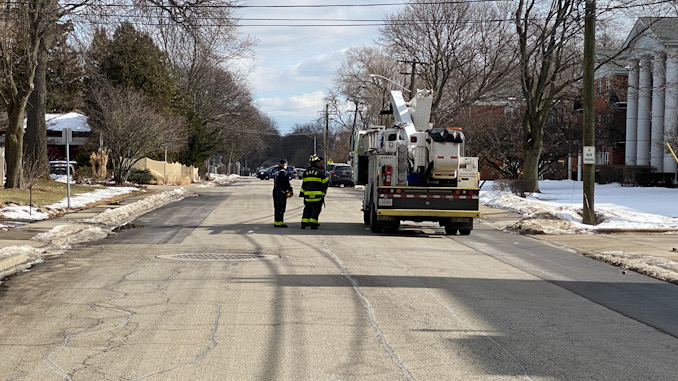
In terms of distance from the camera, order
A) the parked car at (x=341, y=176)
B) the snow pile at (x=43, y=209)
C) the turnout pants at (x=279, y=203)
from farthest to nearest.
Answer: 1. the parked car at (x=341, y=176)
2. the snow pile at (x=43, y=209)
3. the turnout pants at (x=279, y=203)

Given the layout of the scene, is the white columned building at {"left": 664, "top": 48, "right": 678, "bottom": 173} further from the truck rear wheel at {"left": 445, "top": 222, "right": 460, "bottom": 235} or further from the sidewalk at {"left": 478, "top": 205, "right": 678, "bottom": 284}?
the truck rear wheel at {"left": 445, "top": 222, "right": 460, "bottom": 235}

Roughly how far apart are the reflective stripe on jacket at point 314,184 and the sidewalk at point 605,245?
541 centimetres

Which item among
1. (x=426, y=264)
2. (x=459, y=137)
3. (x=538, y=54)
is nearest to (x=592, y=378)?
(x=426, y=264)

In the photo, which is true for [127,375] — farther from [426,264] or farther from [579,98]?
[579,98]

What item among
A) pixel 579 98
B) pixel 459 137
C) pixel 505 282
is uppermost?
pixel 579 98

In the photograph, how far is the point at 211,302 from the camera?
30.4ft

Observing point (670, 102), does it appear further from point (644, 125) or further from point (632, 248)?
point (632, 248)

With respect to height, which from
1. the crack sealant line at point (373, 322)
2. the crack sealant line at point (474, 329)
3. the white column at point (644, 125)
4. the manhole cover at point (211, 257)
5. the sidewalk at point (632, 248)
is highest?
the white column at point (644, 125)

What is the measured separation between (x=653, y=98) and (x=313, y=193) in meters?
40.3

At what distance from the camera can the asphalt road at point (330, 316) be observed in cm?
648

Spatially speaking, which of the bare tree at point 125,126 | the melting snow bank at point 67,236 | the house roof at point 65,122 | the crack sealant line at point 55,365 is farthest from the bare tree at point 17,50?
the house roof at point 65,122

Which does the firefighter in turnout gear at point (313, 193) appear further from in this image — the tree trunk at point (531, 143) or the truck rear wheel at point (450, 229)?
the tree trunk at point (531, 143)

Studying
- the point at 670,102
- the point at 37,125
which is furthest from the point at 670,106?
the point at 37,125

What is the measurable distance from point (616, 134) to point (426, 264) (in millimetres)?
52131
